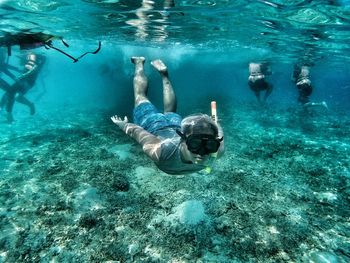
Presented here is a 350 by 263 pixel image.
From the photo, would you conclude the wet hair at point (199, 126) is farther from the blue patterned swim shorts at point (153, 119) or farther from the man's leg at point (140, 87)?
the man's leg at point (140, 87)

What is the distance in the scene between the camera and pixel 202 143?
4137mm

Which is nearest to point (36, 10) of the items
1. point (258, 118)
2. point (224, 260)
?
point (224, 260)

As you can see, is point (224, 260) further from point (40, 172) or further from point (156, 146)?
point (40, 172)

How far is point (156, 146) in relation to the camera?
17.2ft

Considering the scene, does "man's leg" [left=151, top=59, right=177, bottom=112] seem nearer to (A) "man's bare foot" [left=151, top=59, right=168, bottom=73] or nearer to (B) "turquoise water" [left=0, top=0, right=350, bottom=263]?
(A) "man's bare foot" [left=151, top=59, right=168, bottom=73]

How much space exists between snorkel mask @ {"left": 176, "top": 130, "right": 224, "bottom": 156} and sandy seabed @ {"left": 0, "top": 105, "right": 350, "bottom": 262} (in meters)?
2.81

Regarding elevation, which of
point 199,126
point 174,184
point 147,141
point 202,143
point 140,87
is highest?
point 199,126

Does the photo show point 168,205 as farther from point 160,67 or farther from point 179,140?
point 160,67

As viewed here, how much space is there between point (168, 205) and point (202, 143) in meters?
3.90

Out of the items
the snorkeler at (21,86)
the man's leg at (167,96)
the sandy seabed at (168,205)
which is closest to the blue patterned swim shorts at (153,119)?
the man's leg at (167,96)

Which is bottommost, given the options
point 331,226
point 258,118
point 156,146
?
point 258,118

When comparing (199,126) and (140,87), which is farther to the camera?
(140,87)

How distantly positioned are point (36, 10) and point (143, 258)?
1235 centimetres

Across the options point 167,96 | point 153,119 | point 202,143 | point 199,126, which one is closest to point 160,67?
point 167,96
